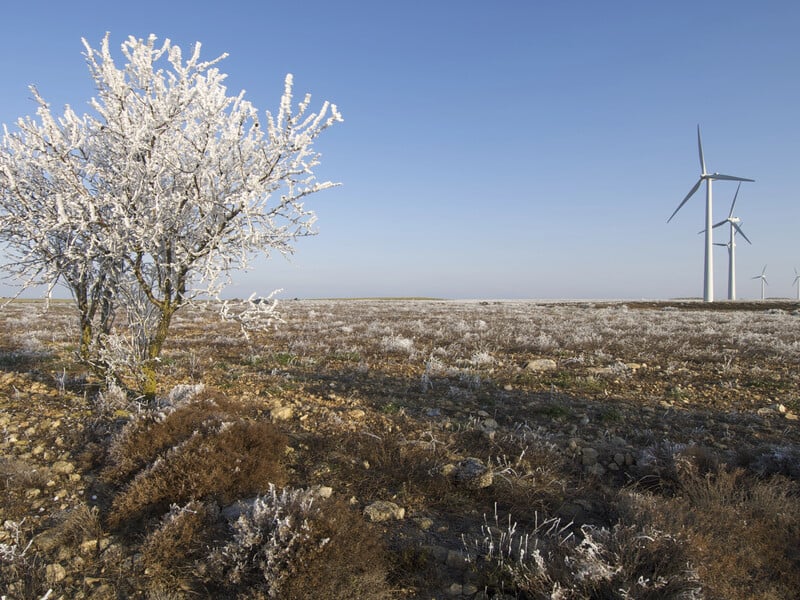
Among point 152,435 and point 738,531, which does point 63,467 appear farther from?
point 738,531

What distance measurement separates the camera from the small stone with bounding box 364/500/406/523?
4621mm

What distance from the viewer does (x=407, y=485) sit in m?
5.28

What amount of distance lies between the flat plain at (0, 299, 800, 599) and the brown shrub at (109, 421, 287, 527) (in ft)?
0.07

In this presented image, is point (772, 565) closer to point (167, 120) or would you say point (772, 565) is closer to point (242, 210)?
point (242, 210)

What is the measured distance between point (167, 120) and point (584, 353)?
13.3 meters

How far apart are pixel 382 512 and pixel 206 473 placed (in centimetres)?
204

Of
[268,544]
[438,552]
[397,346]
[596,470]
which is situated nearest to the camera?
[268,544]

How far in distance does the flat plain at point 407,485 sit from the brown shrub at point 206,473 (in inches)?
0.9

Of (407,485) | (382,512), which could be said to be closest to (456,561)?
(382,512)

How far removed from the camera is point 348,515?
13.9ft

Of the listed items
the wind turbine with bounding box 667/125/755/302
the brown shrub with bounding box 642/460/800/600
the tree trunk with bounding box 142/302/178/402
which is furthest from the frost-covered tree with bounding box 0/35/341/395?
the wind turbine with bounding box 667/125/755/302

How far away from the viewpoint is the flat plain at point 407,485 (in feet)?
12.1

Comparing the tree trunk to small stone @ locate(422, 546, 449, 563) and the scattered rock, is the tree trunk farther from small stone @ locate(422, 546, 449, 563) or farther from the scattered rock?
small stone @ locate(422, 546, 449, 563)

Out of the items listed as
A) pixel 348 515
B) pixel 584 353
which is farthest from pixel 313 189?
pixel 584 353
